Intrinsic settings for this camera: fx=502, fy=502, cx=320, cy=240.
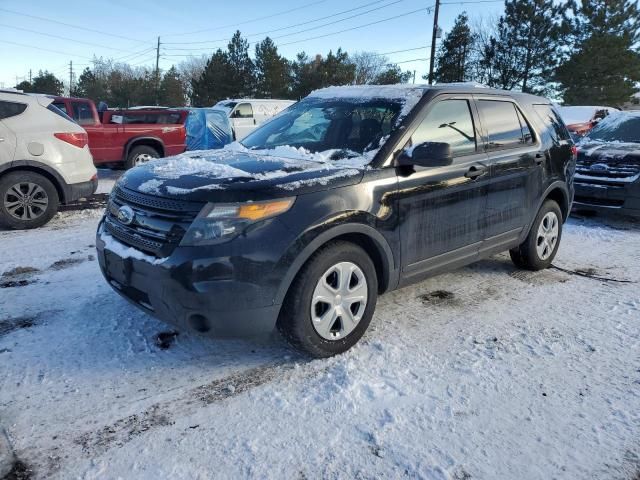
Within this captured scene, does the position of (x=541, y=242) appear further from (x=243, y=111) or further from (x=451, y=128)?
(x=243, y=111)

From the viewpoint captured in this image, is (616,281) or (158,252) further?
(616,281)

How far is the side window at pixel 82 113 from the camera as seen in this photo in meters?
10.8

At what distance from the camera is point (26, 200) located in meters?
6.41

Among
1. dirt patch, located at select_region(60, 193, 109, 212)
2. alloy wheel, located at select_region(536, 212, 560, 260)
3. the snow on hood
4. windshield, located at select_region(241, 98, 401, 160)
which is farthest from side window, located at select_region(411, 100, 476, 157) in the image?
dirt patch, located at select_region(60, 193, 109, 212)

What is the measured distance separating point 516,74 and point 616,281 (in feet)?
119

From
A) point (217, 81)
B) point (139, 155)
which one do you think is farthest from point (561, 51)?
point (139, 155)

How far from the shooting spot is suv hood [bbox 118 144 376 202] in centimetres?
285

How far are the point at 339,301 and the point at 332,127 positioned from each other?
152 cm

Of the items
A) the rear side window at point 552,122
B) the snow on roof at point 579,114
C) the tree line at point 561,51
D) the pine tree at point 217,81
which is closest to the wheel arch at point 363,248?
the rear side window at point 552,122

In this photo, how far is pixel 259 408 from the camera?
107 inches

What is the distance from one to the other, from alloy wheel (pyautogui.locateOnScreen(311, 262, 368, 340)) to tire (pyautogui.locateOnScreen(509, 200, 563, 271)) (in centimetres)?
238

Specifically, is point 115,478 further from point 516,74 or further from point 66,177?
point 516,74

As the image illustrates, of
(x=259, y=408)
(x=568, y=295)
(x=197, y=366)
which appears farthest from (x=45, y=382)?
(x=568, y=295)

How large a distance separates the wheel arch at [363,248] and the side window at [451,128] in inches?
31.4
